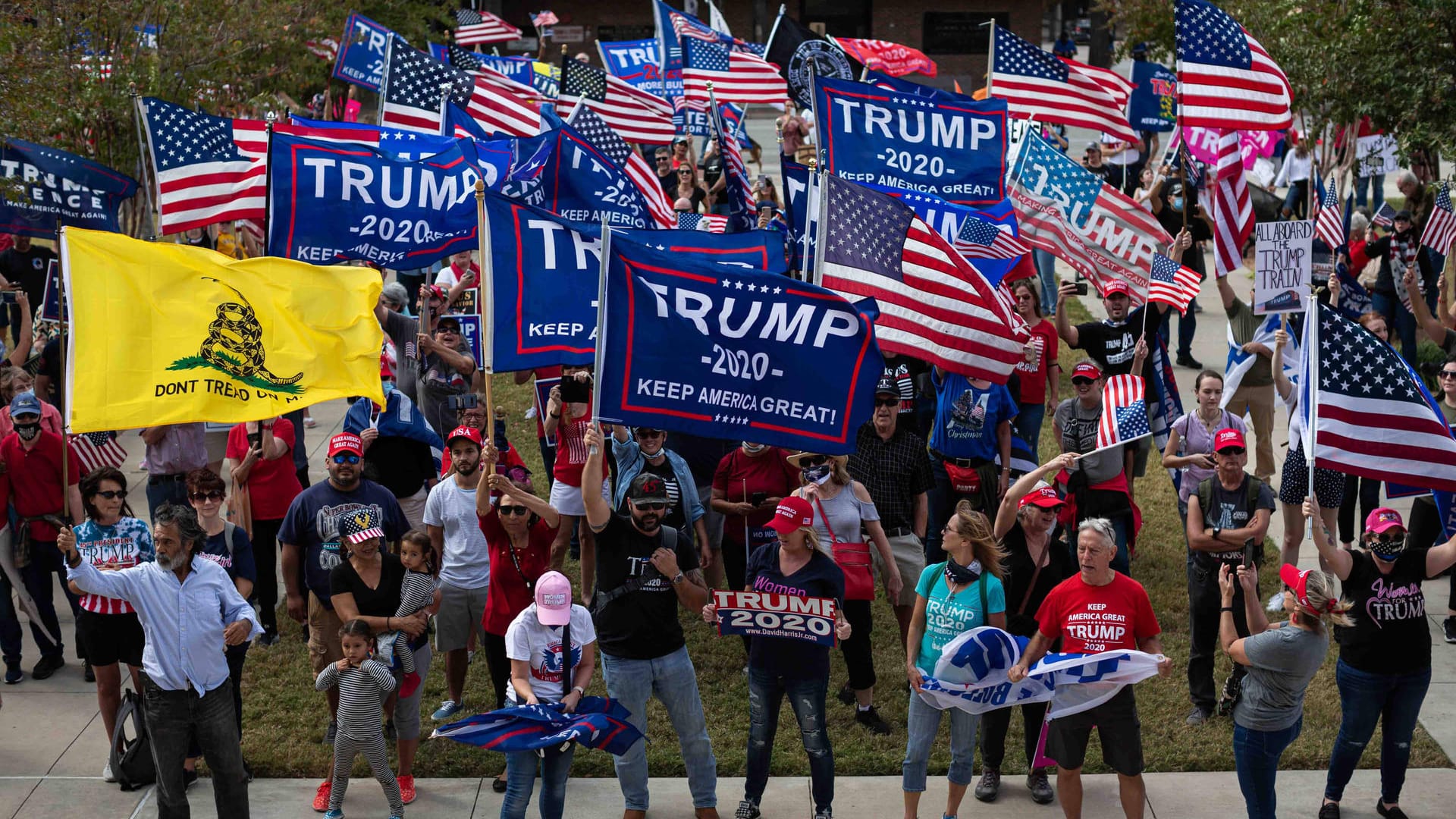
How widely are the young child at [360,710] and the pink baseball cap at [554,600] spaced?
119 cm

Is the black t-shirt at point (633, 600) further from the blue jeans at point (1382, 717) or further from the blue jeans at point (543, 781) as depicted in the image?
the blue jeans at point (1382, 717)

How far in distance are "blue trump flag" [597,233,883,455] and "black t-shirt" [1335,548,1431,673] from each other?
9.06 feet

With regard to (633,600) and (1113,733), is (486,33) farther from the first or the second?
(1113,733)

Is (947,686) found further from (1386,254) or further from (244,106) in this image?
(244,106)

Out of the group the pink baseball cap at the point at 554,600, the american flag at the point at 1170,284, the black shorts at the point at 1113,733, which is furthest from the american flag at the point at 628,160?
the black shorts at the point at 1113,733

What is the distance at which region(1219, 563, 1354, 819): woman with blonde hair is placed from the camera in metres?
7.64

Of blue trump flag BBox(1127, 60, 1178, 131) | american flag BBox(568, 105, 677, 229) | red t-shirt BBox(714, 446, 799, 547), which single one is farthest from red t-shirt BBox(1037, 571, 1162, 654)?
blue trump flag BBox(1127, 60, 1178, 131)

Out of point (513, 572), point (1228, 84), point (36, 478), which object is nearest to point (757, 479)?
point (513, 572)

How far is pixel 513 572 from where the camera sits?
9.17 m

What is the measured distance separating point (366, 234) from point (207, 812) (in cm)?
458

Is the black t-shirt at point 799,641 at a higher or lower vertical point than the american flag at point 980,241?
lower

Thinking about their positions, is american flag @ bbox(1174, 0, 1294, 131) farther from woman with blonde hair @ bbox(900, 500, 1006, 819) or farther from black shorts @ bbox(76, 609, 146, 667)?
black shorts @ bbox(76, 609, 146, 667)

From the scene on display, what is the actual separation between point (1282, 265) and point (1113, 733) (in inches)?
196

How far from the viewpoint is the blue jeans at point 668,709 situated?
8219mm
